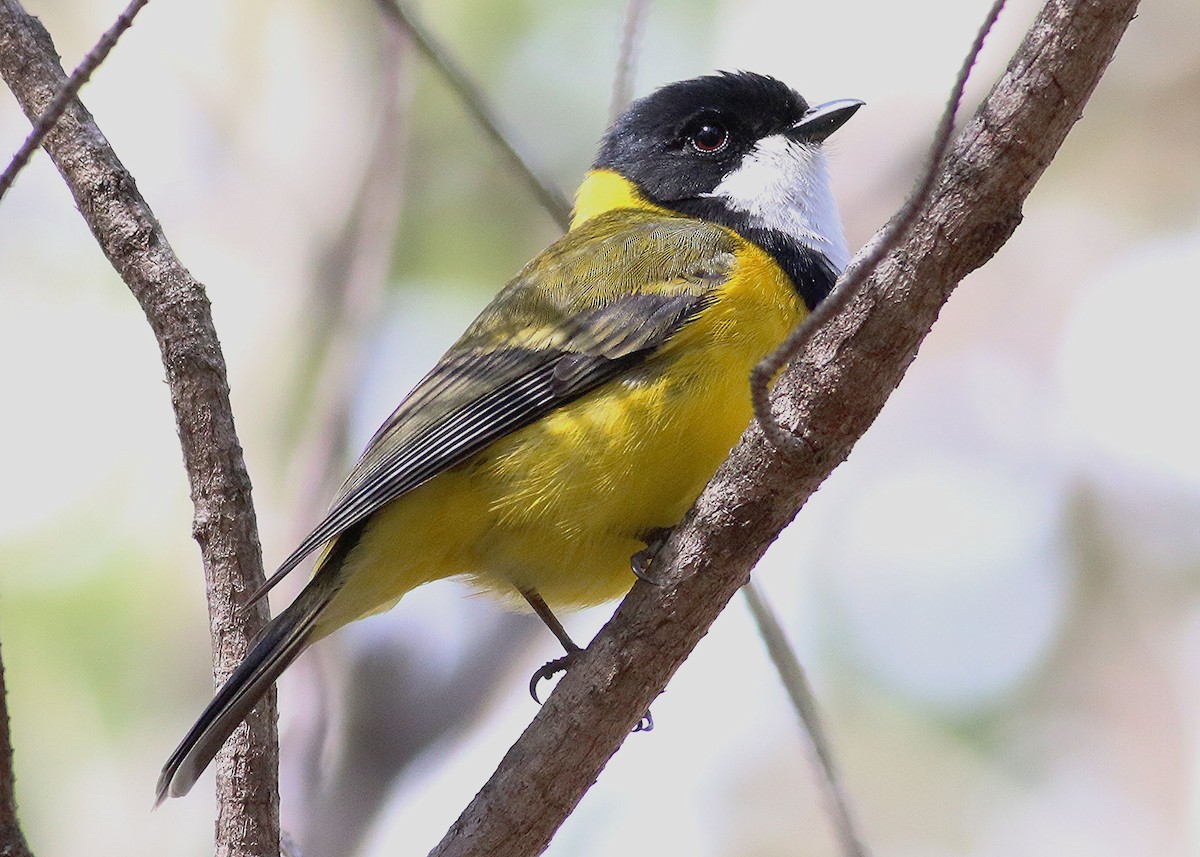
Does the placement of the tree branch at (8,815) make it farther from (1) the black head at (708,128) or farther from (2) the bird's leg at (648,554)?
(1) the black head at (708,128)

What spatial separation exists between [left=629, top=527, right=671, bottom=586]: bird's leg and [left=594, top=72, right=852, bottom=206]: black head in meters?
1.43

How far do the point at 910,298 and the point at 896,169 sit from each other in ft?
15.3

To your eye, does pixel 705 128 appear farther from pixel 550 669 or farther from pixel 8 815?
pixel 8 815

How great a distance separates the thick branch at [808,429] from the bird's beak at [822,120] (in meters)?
2.04

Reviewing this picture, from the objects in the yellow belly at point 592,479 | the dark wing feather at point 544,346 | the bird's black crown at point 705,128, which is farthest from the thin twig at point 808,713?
the bird's black crown at point 705,128

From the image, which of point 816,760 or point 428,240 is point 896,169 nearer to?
point 428,240

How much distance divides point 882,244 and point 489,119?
1913 mm

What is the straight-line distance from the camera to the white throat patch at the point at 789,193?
13.6ft

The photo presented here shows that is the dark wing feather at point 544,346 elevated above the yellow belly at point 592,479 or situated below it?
above

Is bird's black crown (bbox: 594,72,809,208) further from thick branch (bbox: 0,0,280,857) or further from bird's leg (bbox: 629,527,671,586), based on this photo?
thick branch (bbox: 0,0,280,857)

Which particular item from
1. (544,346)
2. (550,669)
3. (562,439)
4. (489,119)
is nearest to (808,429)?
(562,439)

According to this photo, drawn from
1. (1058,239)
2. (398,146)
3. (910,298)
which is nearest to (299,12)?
(398,146)

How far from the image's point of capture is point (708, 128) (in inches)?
183

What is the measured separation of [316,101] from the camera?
8.85 meters
